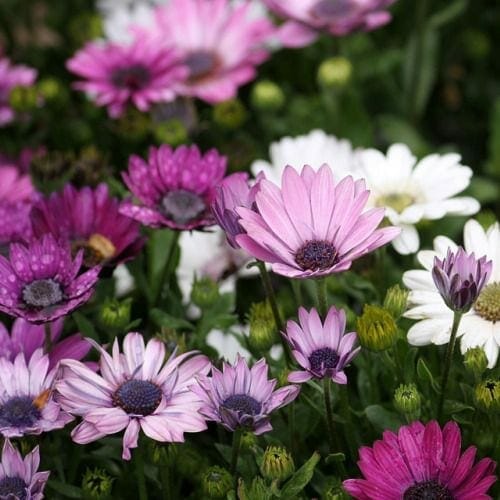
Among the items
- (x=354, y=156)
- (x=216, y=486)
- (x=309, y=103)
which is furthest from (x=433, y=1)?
(x=216, y=486)

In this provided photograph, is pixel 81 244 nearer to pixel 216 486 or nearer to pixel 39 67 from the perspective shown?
pixel 216 486

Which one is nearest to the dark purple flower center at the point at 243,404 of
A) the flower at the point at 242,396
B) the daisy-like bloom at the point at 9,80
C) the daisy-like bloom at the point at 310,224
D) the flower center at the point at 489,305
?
the flower at the point at 242,396

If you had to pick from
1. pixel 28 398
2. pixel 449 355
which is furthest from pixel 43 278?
pixel 449 355

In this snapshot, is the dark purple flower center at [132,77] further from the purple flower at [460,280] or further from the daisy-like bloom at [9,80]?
the purple flower at [460,280]

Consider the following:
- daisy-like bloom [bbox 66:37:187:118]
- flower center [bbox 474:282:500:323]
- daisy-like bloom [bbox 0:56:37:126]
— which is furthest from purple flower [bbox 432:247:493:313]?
daisy-like bloom [bbox 0:56:37:126]

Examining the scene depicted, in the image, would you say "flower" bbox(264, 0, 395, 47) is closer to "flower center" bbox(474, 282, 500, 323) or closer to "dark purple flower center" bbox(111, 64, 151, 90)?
"dark purple flower center" bbox(111, 64, 151, 90)

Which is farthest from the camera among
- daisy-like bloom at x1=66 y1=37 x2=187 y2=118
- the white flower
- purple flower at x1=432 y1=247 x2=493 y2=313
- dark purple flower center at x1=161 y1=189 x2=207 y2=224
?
daisy-like bloom at x1=66 y1=37 x2=187 y2=118

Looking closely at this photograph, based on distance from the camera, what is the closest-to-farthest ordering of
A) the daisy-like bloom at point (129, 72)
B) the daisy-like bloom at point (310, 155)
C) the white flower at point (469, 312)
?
the white flower at point (469, 312), the daisy-like bloom at point (310, 155), the daisy-like bloom at point (129, 72)
